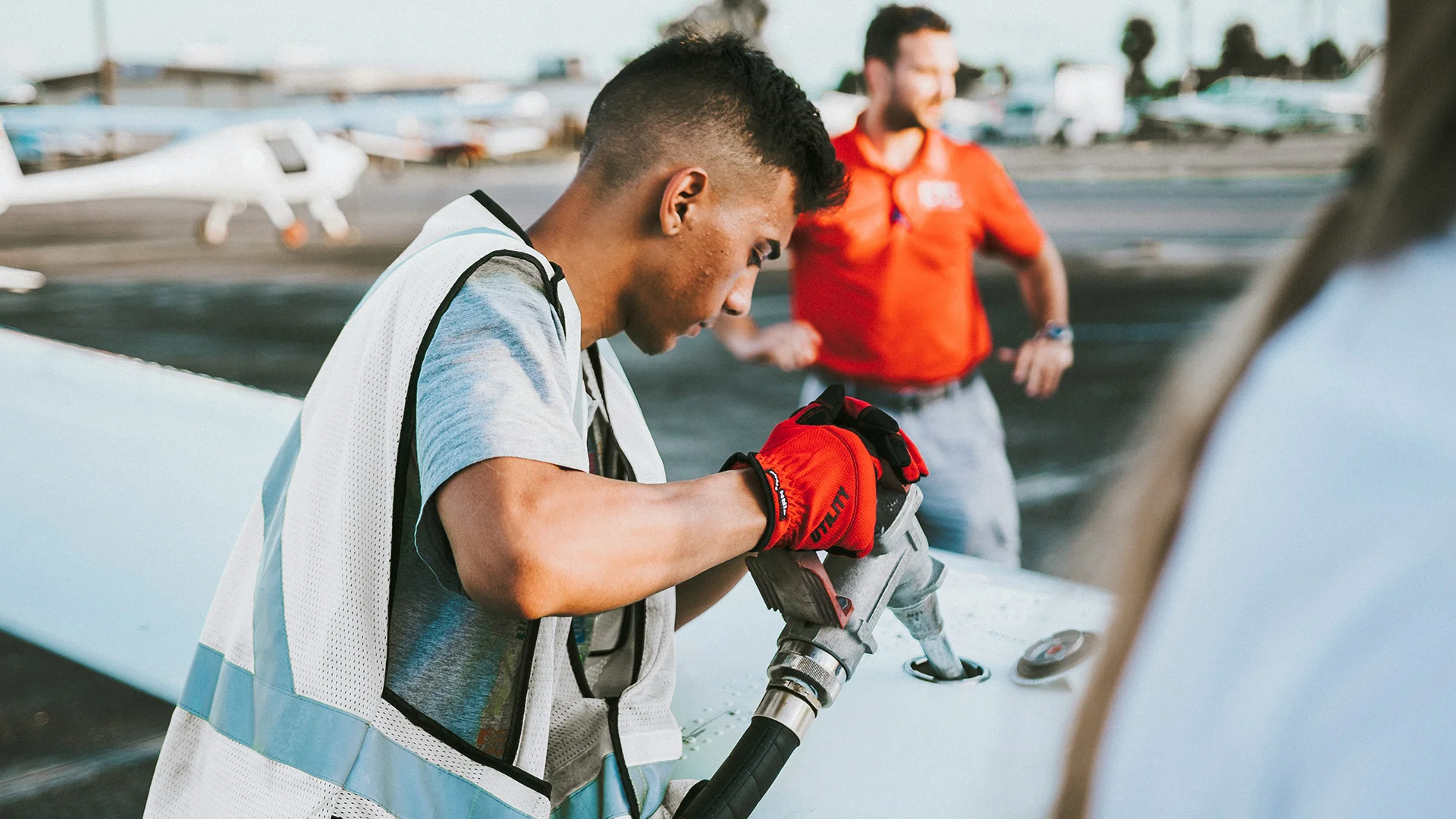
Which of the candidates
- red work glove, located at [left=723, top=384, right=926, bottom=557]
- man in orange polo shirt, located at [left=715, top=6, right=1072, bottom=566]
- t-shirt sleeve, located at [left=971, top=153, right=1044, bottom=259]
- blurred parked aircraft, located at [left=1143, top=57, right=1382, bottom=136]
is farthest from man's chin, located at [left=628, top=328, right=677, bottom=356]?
blurred parked aircraft, located at [left=1143, top=57, right=1382, bottom=136]

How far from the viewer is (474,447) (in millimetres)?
1027

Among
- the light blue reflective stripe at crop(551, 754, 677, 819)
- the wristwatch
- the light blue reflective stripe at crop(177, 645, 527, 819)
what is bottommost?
the wristwatch

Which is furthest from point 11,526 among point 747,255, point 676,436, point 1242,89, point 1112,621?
point 1242,89

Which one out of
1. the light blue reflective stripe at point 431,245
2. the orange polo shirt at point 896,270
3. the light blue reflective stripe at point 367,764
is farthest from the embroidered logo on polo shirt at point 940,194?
the light blue reflective stripe at point 367,764

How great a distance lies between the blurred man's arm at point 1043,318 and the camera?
3254 millimetres

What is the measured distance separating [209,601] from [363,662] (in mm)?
1386

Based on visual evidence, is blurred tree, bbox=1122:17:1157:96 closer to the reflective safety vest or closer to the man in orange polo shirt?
the man in orange polo shirt

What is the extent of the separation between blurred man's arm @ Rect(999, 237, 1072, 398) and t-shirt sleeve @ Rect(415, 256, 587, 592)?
2.31 m

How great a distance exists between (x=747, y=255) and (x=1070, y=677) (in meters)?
0.74

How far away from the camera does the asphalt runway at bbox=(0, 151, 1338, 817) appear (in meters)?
3.18

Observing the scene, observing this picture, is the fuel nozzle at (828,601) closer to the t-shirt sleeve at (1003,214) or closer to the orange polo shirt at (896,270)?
the orange polo shirt at (896,270)

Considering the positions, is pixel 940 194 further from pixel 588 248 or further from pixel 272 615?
pixel 272 615

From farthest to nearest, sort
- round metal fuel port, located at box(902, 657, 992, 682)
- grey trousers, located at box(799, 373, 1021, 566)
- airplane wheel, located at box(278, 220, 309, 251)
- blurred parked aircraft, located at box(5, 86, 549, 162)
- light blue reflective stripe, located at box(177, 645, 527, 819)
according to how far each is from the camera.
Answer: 1. blurred parked aircraft, located at box(5, 86, 549, 162)
2. airplane wheel, located at box(278, 220, 309, 251)
3. grey trousers, located at box(799, 373, 1021, 566)
4. round metal fuel port, located at box(902, 657, 992, 682)
5. light blue reflective stripe, located at box(177, 645, 527, 819)

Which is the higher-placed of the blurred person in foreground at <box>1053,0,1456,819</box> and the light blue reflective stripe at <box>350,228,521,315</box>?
the blurred person in foreground at <box>1053,0,1456,819</box>
